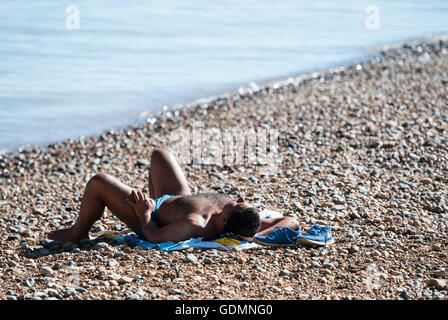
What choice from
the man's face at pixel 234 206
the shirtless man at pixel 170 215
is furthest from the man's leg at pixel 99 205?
the man's face at pixel 234 206

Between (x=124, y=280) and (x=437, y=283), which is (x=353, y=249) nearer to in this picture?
(x=437, y=283)

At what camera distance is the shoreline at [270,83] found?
1114 centimetres

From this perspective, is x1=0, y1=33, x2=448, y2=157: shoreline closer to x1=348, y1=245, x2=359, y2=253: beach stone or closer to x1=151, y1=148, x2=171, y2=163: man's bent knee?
x1=151, y1=148, x2=171, y2=163: man's bent knee

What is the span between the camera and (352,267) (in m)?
5.07

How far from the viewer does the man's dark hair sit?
5434 mm

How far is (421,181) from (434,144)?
4.65ft

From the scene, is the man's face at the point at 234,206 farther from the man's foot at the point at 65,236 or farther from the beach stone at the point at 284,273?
the man's foot at the point at 65,236

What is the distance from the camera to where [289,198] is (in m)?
6.86

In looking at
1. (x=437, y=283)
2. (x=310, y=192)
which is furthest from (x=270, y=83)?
(x=437, y=283)

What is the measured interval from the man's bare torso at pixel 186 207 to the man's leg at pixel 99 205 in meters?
0.26

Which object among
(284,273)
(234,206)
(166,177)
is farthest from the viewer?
(166,177)

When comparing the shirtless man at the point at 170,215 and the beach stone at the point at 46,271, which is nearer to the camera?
the beach stone at the point at 46,271

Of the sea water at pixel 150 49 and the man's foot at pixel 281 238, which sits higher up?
the sea water at pixel 150 49

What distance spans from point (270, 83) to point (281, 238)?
32.9 feet
